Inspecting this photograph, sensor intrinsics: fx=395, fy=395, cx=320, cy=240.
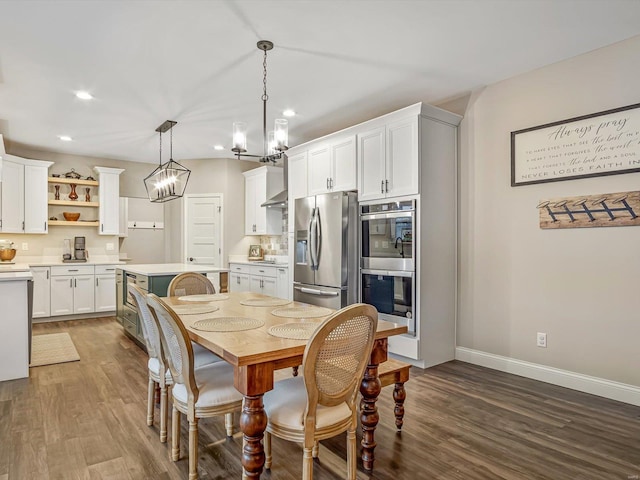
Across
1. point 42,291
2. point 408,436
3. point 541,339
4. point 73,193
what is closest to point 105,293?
point 42,291

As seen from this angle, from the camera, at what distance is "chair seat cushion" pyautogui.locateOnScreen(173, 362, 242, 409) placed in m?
1.94

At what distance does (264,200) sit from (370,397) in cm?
496

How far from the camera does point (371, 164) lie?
13.6ft

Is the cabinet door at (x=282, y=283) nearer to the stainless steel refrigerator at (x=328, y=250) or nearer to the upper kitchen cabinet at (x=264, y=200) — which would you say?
the stainless steel refrigerator at (x=328, y=250)

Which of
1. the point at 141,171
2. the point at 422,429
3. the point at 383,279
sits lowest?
the point at 422,429

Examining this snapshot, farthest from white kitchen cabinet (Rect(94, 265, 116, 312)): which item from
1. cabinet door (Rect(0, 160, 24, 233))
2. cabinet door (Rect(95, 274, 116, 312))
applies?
cabinet door (Rect(0, 160, 24, 233))

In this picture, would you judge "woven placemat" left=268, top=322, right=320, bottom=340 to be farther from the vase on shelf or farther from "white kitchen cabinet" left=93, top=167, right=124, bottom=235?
the vase on shelf

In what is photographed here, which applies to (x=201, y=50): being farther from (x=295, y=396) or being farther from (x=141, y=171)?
(x=141, y=171)

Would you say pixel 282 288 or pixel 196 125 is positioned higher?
pixel 196 125

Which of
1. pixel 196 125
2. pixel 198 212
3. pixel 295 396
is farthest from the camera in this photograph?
pixel 198 212

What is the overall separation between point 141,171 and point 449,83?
5764 millimetres

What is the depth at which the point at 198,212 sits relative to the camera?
7.07 meters

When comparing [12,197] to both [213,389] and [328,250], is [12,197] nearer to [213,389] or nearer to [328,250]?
[328,250]

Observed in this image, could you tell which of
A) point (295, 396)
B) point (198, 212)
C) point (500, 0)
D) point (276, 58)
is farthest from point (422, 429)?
point (198, 212)
